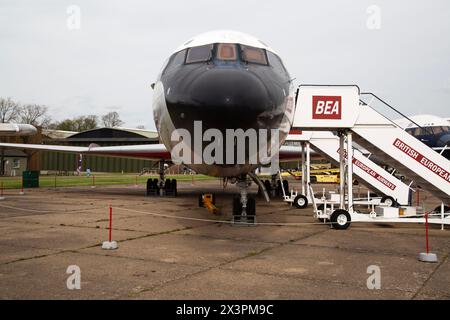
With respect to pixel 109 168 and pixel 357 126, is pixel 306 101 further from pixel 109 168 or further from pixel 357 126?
pixel 109 168

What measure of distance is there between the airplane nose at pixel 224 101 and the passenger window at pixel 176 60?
1299 millimetres

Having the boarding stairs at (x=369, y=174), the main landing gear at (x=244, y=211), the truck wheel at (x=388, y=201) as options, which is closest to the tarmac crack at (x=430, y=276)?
the main landing gear at (x=244, y=211)

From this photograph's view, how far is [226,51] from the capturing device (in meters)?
7.12

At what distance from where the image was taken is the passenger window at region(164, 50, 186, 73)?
7.16 m

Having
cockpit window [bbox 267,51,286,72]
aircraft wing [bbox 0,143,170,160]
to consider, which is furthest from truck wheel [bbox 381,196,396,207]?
aircraft wing [bbox 0,143,170,160]

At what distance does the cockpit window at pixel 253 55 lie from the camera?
7080mm

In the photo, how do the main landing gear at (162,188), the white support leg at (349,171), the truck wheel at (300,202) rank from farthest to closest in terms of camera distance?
the main landing gear at (162,188) < the truck wheel at (300,202) < the white support leg at (349,171)

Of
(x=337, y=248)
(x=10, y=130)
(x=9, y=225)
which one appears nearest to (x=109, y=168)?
(x=10, y=130)

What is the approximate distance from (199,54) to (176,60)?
1.61 ft

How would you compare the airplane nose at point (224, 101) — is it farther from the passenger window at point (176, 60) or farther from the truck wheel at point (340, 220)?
the truck wheel at point (340, 220)

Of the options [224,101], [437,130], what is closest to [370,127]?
[224,101]

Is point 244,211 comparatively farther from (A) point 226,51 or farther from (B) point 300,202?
(B) point 300,202

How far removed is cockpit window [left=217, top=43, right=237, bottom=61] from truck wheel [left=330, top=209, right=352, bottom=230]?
16.0ft

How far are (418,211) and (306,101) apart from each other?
4.63 m
